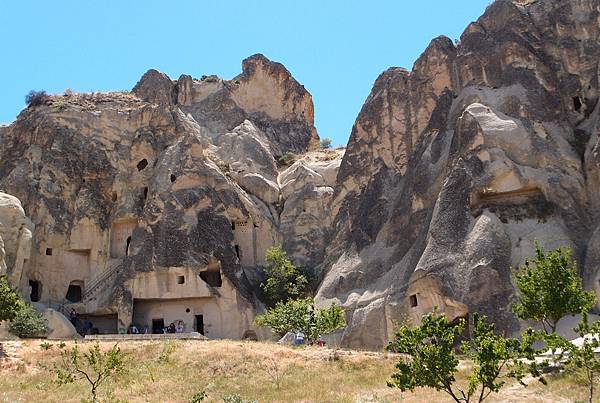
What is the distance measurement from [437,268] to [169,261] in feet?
58.0

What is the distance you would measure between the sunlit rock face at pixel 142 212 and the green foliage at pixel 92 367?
1562cm

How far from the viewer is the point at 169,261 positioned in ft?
133

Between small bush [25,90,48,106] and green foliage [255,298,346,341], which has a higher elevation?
small bush [25,90,48,106]

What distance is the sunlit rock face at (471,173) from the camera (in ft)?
96.5

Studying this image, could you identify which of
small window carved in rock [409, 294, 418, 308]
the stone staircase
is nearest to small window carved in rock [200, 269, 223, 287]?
the stone staircase

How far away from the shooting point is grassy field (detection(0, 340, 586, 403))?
1906 centimetres

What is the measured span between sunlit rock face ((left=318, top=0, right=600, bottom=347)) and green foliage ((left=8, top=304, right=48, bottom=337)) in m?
14.9

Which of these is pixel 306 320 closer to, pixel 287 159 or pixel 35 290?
pixel 35 290

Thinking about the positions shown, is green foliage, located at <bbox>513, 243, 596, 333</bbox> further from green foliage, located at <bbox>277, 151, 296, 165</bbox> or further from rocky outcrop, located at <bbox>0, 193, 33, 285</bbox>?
green foliage, located at <bbox>277, 151, 296, 165</bbox>

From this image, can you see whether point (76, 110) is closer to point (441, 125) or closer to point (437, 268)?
point (441, 125)

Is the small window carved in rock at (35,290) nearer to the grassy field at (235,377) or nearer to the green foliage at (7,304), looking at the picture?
the green foliage at (7,304)

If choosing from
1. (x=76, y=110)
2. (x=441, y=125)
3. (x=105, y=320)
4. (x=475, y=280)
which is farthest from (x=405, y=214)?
(x=76, y=110)

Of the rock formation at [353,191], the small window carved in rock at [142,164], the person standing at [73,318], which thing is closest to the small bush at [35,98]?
the rock formation at [353,191]

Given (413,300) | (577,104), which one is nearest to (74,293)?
(413,300)
